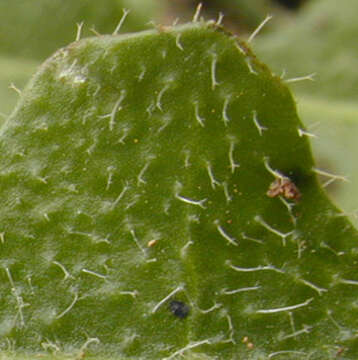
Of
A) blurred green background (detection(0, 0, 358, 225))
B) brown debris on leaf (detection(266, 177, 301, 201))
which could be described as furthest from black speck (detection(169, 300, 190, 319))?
blurred green background (detection(0, 0, 358, 225))

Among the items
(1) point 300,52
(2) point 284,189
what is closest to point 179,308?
(2) point 284,189

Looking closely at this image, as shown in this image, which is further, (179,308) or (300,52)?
(300,52)

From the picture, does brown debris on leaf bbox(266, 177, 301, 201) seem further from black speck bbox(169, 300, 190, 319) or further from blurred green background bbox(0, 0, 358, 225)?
blurred green background bbox(0, 0, 358, 225)

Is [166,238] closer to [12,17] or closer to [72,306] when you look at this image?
[72,306]

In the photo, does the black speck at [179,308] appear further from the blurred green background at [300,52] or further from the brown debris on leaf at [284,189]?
the blurred green background at [300,52]

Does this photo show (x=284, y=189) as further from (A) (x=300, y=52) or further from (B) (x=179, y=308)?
(A) (x=300, y=52)

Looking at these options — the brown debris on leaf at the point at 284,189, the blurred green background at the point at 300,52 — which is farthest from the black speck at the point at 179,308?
the blurred green background at the point at 300,52

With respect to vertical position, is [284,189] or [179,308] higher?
[284,189]
